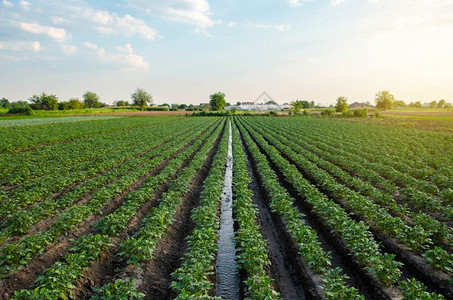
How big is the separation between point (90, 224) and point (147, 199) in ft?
7.71

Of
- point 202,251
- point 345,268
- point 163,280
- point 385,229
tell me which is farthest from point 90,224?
point 385,229

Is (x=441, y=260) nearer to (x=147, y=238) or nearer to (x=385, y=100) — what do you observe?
(x=147, y=238)

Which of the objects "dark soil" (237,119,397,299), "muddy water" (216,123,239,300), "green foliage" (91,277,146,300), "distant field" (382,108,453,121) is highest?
"distant field" (382,108,453,121)

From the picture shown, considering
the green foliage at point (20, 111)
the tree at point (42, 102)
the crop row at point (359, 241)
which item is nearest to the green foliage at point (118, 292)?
the crop row at point (359, 241)

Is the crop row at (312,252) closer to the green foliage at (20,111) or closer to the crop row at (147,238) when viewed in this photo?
the crop row at (147,238)

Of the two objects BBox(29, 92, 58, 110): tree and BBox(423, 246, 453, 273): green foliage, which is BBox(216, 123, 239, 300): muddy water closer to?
BBox(423, 246, 453, 273): green foliage

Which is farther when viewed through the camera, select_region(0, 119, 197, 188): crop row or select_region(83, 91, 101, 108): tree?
select_region(83, 91, 101, 108): tree

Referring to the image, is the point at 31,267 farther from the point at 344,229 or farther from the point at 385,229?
the point at 385,229

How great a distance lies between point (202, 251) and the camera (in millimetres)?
5730

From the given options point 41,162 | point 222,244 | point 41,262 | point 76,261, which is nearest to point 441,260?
point 222,244

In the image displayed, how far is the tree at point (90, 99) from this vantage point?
133m

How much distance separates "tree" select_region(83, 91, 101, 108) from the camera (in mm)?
132625

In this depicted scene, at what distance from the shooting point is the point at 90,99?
133375 millimetres

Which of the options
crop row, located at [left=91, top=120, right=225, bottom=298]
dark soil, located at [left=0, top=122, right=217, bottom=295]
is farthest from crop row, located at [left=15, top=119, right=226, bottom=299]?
dark soil, located at [left=0, top=122, right=217, bottom=295]
